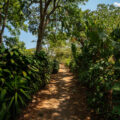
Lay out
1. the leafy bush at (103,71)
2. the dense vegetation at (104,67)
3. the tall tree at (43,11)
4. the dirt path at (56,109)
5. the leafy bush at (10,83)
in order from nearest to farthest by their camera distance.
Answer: the leafy bush at (10,83) < the dense vegetation at (104,67) < the leafy bush at (103,71) < the dirt path at (56,109) < the tall tree at (43,11)

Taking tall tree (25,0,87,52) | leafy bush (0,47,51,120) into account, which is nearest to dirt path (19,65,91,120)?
leafy bush (0,47,51,120)

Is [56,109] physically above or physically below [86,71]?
below

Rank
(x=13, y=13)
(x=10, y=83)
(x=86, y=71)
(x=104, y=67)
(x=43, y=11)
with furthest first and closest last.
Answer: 1. (x=13, y=13)
2. (x=43, y=11)
3. (x=86, y=71)
4. (x=104, y=67)
5. (x=10, y=83)

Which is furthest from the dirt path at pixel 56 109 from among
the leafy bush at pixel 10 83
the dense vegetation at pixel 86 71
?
the leafy bush at pixel 10 83

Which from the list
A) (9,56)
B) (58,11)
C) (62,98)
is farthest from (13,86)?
(58,11)

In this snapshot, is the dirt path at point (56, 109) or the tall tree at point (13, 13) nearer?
the dirt path at point (56, 109)

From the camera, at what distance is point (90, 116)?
310cm

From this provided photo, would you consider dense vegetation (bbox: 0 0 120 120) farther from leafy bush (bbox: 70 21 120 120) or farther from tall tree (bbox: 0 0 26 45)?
tall tree (bbox: 0 0 26 45)

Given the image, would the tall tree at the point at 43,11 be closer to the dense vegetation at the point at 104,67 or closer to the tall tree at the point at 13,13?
the tall tree at the point at 13,13

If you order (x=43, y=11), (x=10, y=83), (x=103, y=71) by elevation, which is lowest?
(x=10, y=83)

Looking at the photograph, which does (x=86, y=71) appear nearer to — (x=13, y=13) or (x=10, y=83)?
(x=10, y=83)

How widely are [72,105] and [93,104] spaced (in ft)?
3.03

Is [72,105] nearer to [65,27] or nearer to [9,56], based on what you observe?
[9,56]

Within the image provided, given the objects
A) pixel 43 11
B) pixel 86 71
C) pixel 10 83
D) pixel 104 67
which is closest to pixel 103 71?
pixel 104 67
